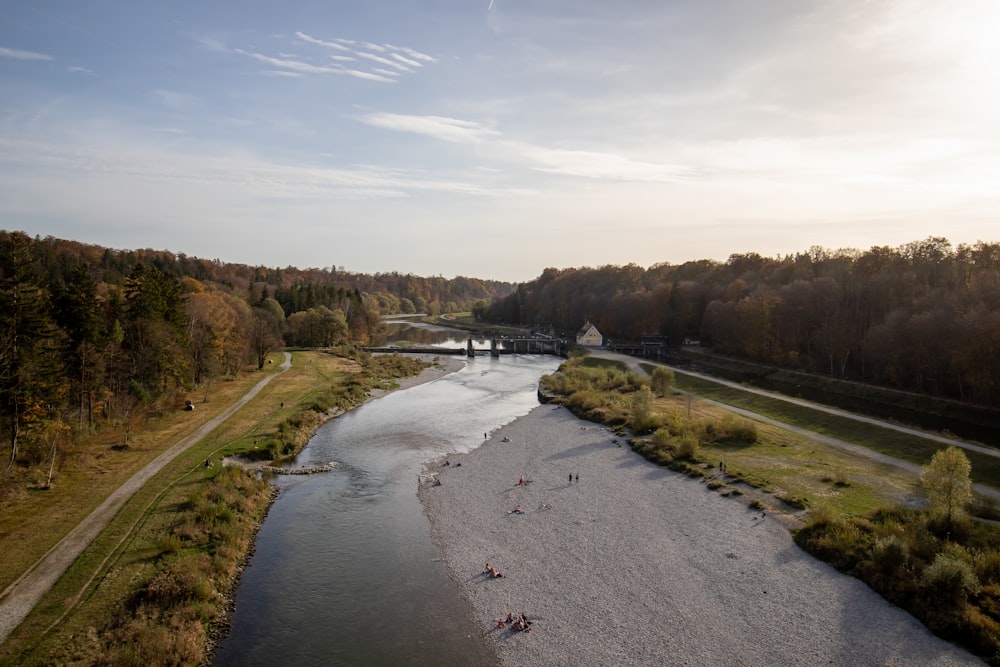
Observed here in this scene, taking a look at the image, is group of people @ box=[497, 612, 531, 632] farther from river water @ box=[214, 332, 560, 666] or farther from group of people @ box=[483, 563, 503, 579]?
group of people @ box=[483, 563, 503, 579]

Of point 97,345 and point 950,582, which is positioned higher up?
point 97,345

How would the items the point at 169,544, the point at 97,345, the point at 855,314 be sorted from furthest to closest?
the point at 855,314 → the point at 97,345 → the point at 169,544

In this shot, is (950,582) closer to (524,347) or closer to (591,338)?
(591,338)

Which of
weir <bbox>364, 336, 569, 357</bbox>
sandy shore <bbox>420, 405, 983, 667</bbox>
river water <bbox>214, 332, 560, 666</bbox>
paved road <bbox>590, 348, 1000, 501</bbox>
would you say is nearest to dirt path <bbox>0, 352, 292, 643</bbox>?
river water <bbox>214, 332, 560, 666</bbox>

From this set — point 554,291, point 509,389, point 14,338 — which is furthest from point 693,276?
point 14,338

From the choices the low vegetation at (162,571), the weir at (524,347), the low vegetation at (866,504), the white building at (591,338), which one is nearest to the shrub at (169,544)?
the low vegetation at (162,571)

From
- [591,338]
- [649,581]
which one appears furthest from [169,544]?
[591,338]

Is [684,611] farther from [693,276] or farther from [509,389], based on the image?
[693,276]
